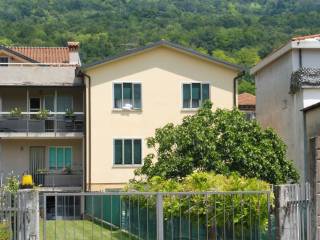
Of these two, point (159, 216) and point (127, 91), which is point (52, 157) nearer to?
point (127, 91)

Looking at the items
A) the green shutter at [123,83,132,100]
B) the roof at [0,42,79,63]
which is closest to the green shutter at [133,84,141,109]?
the green shutter at [123,83,132,100]

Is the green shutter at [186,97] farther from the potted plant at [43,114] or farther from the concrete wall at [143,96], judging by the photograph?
the potted plant at [43,114]

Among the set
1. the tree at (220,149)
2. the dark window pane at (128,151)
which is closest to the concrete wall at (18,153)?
the dark window pane at (128,151)

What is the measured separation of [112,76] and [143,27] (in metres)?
75.3

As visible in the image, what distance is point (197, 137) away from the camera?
26.9 m

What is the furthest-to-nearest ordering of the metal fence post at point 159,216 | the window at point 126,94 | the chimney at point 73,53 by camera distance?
the chimney at point 73,53
the window at point 126,94
the metal fence post at point 159,216

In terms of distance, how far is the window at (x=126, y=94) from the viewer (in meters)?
39.9

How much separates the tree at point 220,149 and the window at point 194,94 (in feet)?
38.9

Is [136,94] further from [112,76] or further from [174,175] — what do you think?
[174,175]

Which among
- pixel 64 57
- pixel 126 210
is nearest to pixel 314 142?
pixel 126 210

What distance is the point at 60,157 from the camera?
42875mm

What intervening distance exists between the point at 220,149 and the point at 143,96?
13220 mm

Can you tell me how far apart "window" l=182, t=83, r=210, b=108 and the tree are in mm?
11866

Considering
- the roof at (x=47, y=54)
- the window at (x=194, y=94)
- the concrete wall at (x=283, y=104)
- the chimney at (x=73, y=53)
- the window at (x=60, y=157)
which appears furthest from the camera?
the roof at (x=47, y=54)
